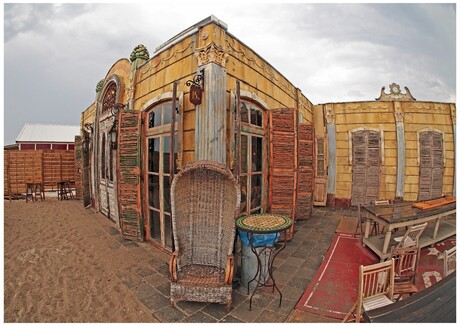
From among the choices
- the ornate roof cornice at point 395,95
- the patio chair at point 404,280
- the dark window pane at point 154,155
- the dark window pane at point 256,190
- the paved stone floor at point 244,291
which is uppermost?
the ornate roof cornice at point 395,95

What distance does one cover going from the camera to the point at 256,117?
16.4ft

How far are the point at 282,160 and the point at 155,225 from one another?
3.42m

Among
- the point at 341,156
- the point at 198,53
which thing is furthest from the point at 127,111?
the point at 341,156

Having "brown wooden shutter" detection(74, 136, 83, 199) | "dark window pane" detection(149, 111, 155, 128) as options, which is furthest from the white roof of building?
"dark window pane" detection(149, 111, 155, 128)

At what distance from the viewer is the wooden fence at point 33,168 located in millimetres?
10203

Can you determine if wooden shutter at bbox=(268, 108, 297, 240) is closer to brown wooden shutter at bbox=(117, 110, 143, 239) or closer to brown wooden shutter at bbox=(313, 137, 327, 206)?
brown wooden shutter at bbox=(117, 110, 143, 239)

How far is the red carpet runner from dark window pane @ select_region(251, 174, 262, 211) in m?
1.86

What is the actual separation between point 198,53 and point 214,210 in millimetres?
2886

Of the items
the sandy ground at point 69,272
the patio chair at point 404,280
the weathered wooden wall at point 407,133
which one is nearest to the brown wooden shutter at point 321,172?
the weathered wooden wall at point 407,133

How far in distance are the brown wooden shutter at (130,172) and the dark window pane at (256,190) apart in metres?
2.73

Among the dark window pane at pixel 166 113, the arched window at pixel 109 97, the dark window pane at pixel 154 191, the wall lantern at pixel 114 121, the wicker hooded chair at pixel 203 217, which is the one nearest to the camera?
the wicker hooded chair at pixel 203 217

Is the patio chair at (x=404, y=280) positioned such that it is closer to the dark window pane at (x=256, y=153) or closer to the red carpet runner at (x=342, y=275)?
the red carpet runner at (x=342, y=275)

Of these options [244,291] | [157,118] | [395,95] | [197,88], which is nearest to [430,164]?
[395,95]

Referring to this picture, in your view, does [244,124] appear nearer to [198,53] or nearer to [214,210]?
[198,53]
